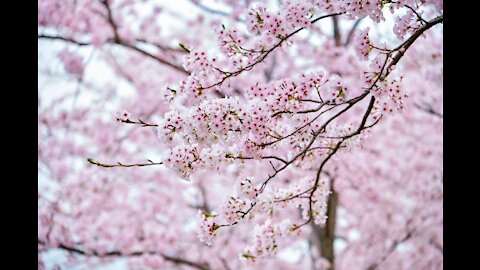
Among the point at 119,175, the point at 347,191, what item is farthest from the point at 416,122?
the point at 119,175

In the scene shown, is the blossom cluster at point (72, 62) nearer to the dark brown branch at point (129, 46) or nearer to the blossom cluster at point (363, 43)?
the dark brown branch at point (129, 46)

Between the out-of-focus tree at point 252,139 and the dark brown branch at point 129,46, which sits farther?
the dark brown branch at point 129,46

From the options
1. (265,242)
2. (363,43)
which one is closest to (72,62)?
(265,242)

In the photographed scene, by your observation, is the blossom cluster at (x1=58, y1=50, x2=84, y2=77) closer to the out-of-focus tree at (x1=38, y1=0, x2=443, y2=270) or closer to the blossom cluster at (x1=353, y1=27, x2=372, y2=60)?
the out-of-focus tree at (x1=38, y1=0, x2=443, y2=270)

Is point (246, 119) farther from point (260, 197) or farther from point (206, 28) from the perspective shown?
point (206, 28)

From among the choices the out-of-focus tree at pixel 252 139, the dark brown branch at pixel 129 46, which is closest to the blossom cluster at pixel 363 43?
the out-of-focus tree at pixel 252 139

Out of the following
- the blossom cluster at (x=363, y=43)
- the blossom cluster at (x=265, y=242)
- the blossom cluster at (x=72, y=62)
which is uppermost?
the blossom cluster at (x=72, y=62)

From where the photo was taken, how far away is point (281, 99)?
88.6 inches

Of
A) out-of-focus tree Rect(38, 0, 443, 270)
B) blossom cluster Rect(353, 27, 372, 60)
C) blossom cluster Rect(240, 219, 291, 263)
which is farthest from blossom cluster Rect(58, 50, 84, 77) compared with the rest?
blossom cluster Rect(353, 27, 372, 60)

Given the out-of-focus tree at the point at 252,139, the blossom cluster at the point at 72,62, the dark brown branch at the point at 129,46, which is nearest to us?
the out-of-focus tree at the point at 252,139

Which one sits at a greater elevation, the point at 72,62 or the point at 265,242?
the point at 72,62

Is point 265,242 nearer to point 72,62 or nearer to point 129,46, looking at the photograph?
point 129,46

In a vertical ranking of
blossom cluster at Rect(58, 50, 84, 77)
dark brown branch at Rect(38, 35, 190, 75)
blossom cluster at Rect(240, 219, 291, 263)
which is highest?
blossom cluster at Rect(58, 50, 84, 77)

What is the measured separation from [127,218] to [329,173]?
10.8 ft
